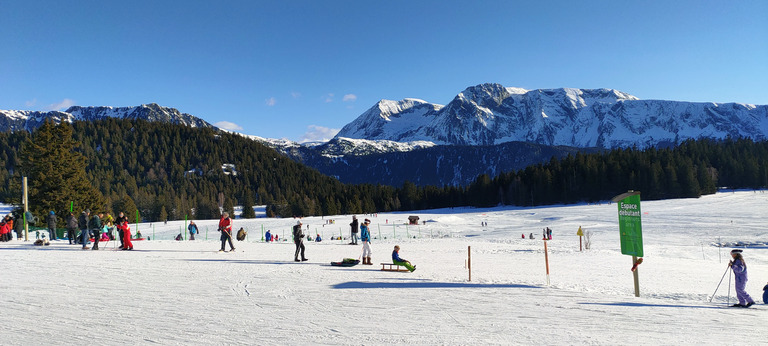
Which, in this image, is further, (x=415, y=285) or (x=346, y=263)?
(x=346, y=263)

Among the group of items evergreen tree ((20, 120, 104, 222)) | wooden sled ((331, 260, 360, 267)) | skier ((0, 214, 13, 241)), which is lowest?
wooden sled ((331, 260, 360, 267))

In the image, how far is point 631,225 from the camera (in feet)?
39.9

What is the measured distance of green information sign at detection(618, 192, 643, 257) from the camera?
11.9 meters

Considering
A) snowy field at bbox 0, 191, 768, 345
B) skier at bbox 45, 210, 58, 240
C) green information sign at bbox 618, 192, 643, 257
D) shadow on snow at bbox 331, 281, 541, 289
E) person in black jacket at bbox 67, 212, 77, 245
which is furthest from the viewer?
skier at bbox 45, 210, 58, 240

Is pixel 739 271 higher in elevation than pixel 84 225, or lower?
lower

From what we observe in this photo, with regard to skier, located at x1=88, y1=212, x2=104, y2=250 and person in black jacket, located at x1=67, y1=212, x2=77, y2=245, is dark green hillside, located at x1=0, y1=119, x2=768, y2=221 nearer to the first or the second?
person in black jacket, located at x1=67, y1=212, x2=77, y2=245

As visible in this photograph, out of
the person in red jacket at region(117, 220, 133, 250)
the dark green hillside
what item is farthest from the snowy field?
the dark green hillside

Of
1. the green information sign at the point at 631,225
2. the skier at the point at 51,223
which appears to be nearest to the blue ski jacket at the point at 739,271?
the green information sign at the point at 631,225

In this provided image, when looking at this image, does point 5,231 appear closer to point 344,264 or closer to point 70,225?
point 70,225

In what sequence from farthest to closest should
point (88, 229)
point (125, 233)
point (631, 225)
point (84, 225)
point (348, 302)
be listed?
point (88, 229) → point (125, 233) → point (84, 225) → point (631, 225) → point (348, 302)

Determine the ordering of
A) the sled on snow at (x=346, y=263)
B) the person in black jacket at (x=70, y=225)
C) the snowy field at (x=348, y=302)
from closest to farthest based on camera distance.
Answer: the snowy field at (x=348, y=302), the sled on snow at (x=346, y=263), the person in black jacket at (x=70, y=225)

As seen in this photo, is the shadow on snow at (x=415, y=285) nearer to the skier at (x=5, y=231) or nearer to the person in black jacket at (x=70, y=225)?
the person in black jacket at (x=70, y=225)

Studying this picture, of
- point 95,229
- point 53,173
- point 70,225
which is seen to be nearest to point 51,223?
point 70,225

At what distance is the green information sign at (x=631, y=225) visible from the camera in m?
11.9
